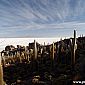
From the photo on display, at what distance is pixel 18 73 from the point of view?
2711 centimetres

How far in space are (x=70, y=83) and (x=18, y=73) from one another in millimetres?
11704

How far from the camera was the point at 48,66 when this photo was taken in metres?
28.3

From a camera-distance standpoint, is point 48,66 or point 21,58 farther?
point 21,58

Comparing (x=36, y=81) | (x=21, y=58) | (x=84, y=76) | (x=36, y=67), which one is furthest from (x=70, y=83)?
(x=21, y=58)

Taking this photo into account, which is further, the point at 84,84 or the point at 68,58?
the point at 68,58

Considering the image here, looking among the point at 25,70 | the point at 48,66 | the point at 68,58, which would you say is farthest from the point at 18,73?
the point at 68,58

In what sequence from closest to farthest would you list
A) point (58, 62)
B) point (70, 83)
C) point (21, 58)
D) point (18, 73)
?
point (70, 83)
point (18, 73)
point (58, 62)
point (21, 58)

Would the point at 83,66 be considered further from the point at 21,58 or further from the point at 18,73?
the point at 21,58

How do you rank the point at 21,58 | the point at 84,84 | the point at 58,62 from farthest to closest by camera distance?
1. the point at 21,58
2. the point at 58,62
3. the point at 84,84

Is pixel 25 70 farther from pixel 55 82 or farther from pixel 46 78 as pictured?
pixel 55 82

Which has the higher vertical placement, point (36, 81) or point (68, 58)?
point (68, 58)

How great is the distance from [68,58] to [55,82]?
1177 cm

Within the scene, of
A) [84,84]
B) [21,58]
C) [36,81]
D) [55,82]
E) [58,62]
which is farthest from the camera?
[21,58]

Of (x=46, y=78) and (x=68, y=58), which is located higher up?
(x=68, y=58)
